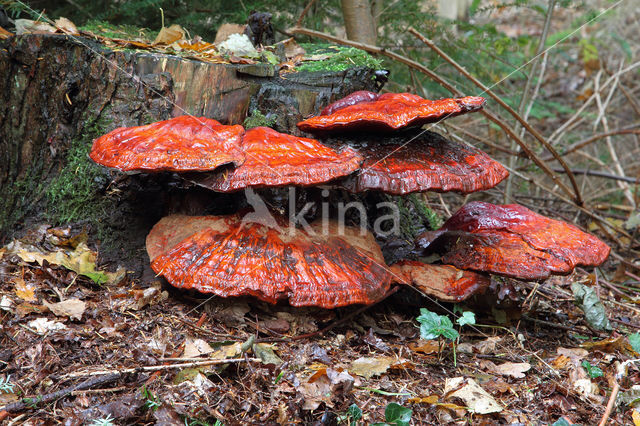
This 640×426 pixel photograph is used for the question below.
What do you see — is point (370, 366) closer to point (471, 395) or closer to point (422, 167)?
point (471, 395)

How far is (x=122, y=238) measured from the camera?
12.8 feet

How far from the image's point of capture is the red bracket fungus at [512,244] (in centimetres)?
334

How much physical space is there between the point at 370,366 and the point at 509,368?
0.93m

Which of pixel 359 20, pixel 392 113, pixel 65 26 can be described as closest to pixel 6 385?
Result: pixel 392 113

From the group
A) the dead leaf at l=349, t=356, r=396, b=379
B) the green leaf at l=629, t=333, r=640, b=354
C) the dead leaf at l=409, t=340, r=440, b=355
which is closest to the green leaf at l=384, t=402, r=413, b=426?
the dead leaf at l=349, t=356, r=396, b=379

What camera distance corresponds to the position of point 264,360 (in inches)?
113

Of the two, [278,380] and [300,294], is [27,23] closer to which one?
[300,294]

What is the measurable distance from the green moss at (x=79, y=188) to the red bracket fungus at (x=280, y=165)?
3.95 ft

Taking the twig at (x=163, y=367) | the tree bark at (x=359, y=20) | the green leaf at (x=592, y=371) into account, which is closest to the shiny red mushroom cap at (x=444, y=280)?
the green leaf at (x=592, y=371)

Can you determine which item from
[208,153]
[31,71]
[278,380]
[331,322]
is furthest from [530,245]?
[31,71]

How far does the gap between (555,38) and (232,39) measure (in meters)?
6.41

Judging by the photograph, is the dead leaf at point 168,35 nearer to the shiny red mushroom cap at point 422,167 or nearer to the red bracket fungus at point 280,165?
the red bracket fungus at point 280,165

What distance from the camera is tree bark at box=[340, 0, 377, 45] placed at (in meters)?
6.06

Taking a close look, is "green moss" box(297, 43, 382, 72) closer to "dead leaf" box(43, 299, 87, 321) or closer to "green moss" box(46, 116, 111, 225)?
"green moss" box(46, 116, 111, 225)
